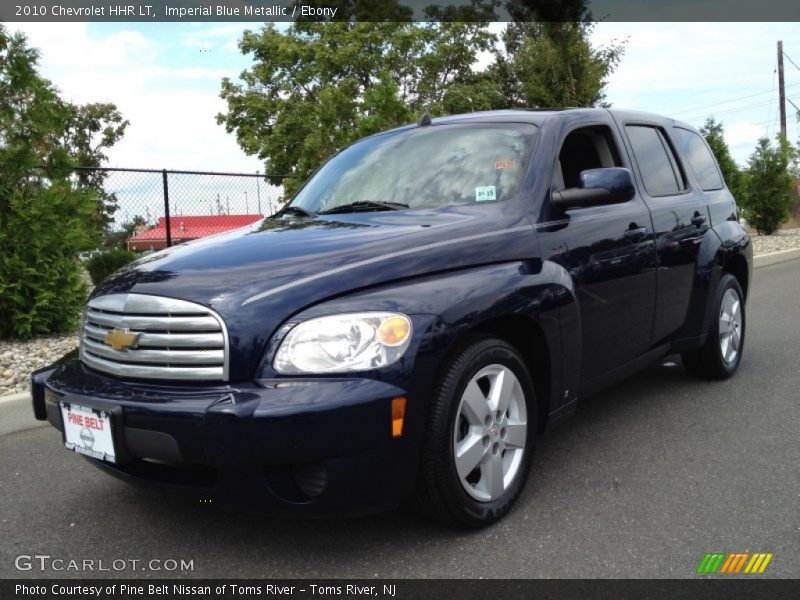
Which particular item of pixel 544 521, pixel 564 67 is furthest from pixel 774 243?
pixel 544 521

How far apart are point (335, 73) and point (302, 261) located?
31091 mm

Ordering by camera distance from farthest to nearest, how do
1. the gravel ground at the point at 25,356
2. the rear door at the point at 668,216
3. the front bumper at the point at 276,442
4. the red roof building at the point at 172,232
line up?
1. the red roof building at the point at 172,232
2. the gravel ground at the point at 25,356
3. the rear door at the point at 668,216
4. the front bumper at the point at 276,442

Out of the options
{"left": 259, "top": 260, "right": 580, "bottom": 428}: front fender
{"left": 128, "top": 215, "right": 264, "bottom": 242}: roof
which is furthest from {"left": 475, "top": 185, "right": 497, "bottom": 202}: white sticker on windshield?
{"left": 128, "top": 215, "right": 264, "bottom": 242}: roof

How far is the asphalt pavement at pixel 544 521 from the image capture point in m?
2.67

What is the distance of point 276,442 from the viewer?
92.5 inches

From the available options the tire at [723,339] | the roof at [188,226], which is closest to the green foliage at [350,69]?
the roof at [188,226]

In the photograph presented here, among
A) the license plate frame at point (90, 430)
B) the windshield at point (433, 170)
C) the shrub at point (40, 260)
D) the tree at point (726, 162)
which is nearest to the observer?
the license plate frame at point (90, 430)

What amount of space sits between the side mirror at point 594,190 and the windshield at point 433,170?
0.22 metres

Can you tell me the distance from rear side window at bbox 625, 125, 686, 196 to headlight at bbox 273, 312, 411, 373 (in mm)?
2380

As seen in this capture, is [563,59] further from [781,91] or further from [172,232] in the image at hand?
[781,91]

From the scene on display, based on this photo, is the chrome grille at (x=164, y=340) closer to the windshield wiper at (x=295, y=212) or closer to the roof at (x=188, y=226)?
the windshield wiper at (x=295, y=212)

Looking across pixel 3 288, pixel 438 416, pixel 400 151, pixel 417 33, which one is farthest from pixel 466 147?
pixel 417 33

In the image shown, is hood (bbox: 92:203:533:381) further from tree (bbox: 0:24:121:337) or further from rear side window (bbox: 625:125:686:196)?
tree (bbox: 0:24:121:337)
